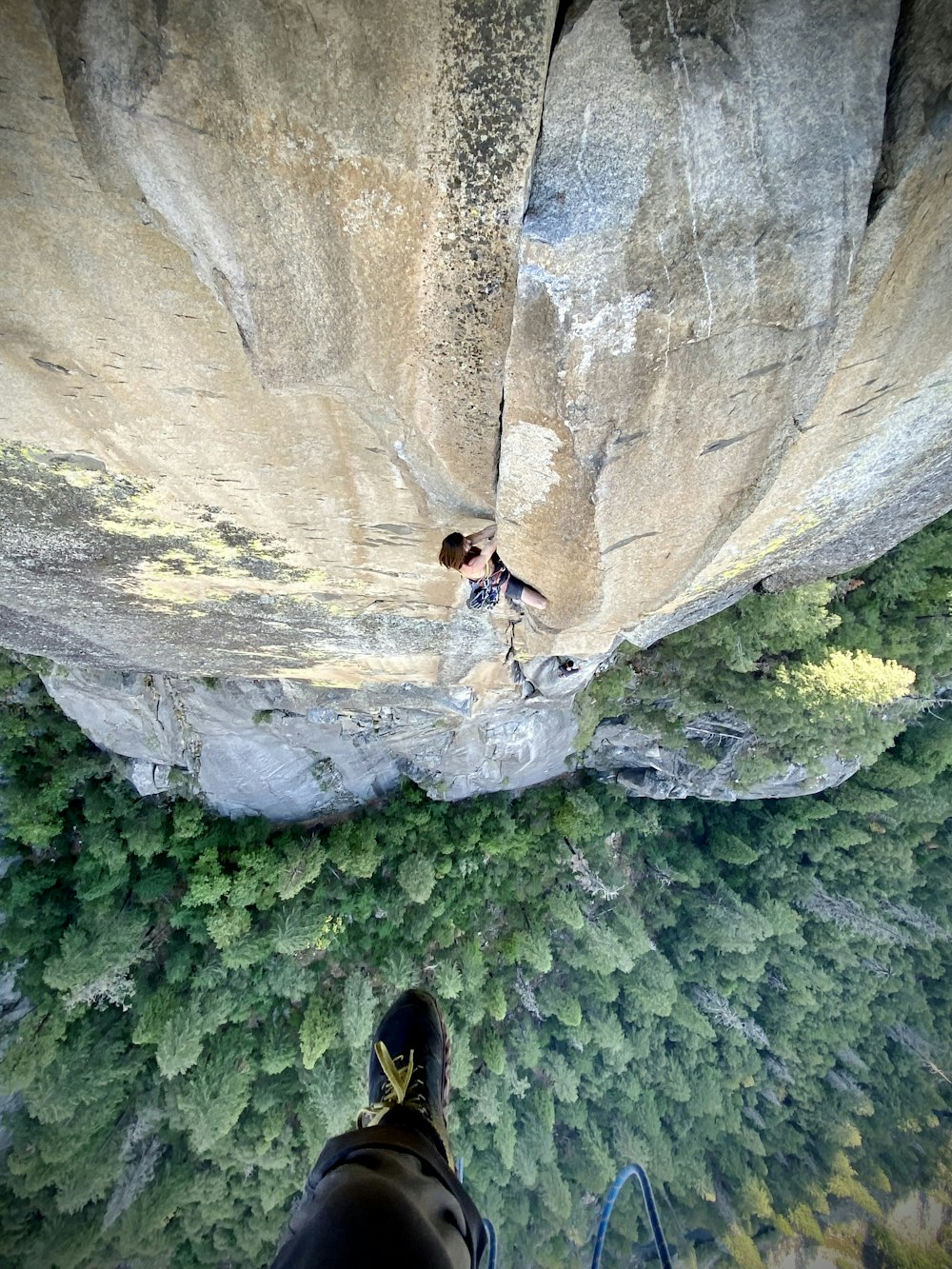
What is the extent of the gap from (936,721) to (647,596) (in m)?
12.7

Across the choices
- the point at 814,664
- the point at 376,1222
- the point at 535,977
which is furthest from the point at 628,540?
the point at 535,977

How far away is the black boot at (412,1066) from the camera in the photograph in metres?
5.14

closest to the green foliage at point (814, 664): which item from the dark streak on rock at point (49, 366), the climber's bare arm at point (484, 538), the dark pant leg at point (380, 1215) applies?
the climber's bare arm at point (484, 538)

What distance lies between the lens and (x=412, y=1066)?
575cm

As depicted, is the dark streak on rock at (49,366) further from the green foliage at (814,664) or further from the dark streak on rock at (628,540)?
the green foliage at (814,664)

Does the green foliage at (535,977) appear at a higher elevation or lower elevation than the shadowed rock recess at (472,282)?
lower

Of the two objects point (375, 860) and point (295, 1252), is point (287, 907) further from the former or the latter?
point (295, 1252)

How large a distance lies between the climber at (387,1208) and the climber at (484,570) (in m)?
3.03

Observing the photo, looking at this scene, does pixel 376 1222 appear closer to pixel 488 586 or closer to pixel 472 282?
pixel 488 586

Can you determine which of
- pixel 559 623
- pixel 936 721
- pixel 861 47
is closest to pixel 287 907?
pixel 559 623

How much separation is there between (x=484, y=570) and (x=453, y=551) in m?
0.25

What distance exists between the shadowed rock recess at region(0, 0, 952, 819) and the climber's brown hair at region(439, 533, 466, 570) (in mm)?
178

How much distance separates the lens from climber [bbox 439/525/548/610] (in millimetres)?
3662

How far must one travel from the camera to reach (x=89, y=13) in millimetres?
1750
